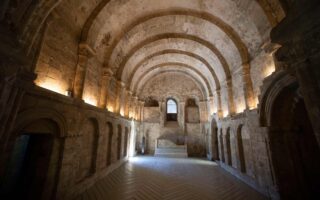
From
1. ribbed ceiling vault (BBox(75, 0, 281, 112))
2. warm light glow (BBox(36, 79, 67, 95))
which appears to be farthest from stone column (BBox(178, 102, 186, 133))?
warm light glow (BBox(36, 79, 67, 95))

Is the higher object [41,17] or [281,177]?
[41,17]

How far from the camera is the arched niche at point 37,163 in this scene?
399 cm

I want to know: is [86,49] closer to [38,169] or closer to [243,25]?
[38,169]

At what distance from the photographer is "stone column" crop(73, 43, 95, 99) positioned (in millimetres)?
5506

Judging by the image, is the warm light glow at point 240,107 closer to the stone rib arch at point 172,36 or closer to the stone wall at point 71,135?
the stone rib arch at point 172,36

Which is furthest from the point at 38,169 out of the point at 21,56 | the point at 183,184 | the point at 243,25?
the point at 243,25

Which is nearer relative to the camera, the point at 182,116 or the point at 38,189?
the point at 38,189

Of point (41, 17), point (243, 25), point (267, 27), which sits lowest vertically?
point (41, 17)

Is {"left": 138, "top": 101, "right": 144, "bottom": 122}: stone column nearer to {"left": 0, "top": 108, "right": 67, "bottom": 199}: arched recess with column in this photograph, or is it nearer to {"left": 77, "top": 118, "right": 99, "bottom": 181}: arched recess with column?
{"left": 77, "top": 118, "right": 99, "bottom": 181}: arched recess with column

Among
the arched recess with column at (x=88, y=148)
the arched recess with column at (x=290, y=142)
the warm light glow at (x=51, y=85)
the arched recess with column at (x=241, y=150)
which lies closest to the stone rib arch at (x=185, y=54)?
the arched recess with column at (x=241, y=150)

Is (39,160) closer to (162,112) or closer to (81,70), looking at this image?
(81,70)

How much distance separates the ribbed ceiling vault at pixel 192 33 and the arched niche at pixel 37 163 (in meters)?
3.66

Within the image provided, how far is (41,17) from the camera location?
3.15 m

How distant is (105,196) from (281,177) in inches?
242
